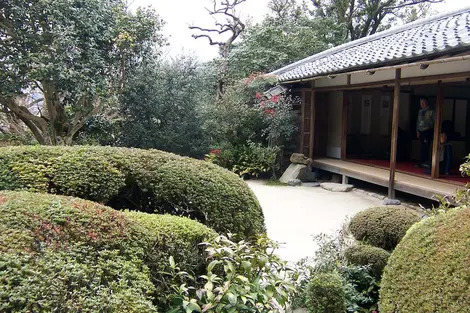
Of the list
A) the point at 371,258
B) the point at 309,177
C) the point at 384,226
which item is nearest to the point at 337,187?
the point at 309,177

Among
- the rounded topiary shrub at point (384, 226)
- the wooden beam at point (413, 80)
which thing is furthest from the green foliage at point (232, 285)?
the wooden beam at point (413, 80)

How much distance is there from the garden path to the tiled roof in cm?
270

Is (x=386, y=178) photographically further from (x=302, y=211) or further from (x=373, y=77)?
(x=373, y=77)

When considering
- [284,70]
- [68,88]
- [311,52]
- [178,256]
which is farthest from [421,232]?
[311,52]

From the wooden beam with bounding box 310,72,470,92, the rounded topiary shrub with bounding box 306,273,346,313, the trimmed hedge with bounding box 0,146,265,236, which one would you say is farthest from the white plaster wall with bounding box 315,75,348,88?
the rounded topiary shrub with bounding box 306,273,346,313

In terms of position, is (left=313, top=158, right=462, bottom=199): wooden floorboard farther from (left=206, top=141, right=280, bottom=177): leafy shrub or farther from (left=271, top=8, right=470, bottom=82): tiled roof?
(left=271, top=8, right=470, bottom=82): tiled roof

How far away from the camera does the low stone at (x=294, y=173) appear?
10.3 meters

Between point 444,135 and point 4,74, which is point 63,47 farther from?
point 444,135

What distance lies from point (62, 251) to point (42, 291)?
27 cm

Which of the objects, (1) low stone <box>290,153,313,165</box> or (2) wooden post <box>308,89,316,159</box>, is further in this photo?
(2) wooden post <box>308,89,316,159</box>

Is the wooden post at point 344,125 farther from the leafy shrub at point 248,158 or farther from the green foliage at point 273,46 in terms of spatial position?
the green foliage at point 273,46

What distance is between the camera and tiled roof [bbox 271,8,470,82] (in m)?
6.18

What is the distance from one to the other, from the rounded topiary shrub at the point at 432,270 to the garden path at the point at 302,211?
1951 mm

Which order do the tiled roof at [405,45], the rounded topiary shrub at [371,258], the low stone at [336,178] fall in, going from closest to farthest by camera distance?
the rounded topiary shrub at [371,258] < the tiled roof at [405,45] < the low stone at [336,178]
